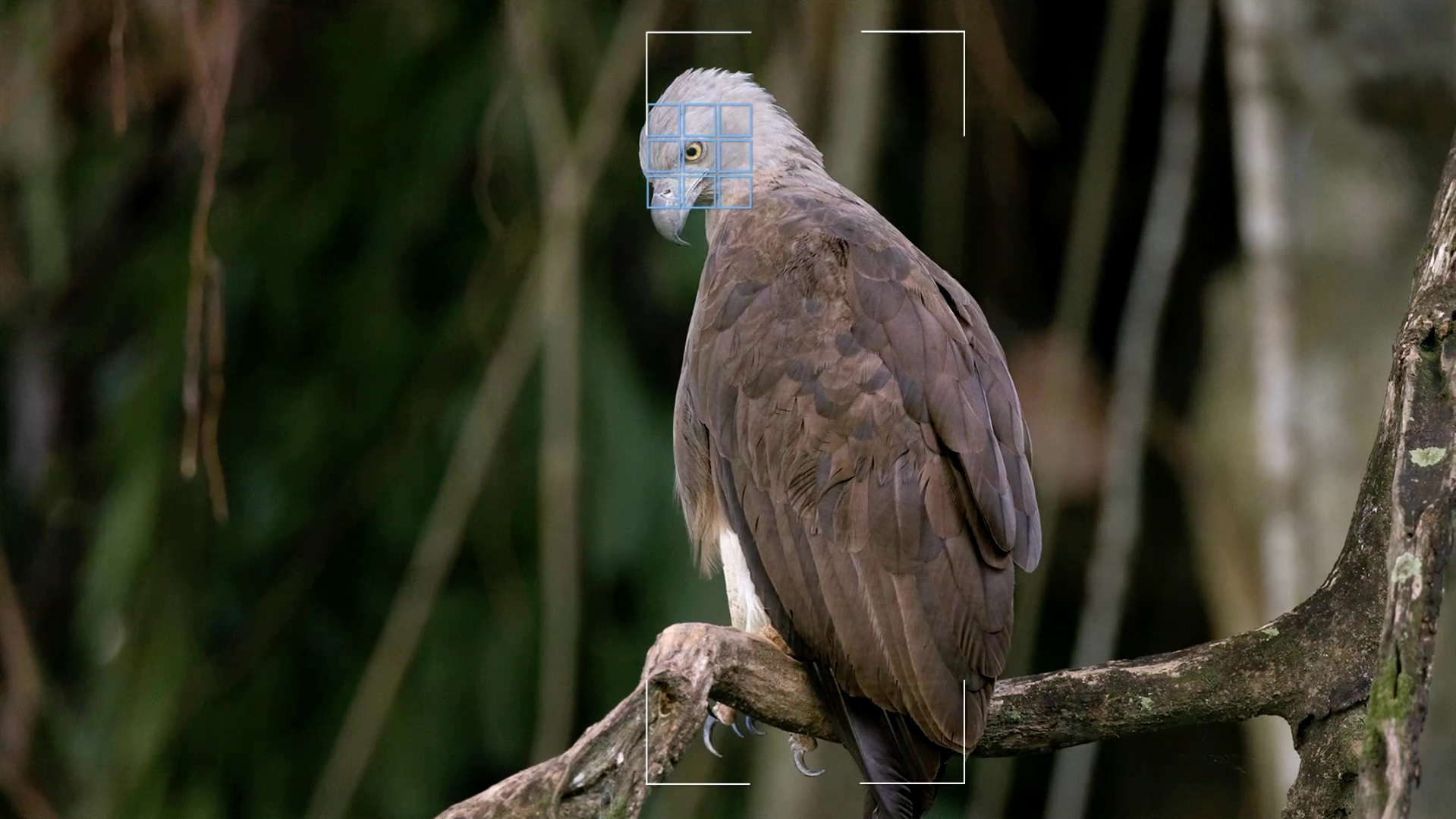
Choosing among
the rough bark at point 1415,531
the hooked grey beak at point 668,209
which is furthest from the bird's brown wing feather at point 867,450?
the rough bark at point 1415,531

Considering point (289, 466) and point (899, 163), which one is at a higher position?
point (899, 163)

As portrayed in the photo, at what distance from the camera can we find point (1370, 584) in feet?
5.74

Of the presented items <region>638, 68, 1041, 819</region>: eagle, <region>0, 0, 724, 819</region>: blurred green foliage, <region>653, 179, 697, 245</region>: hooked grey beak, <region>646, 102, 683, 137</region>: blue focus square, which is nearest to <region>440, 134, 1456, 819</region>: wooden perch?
<region>638, 68, 1041, 819</region>: eagle

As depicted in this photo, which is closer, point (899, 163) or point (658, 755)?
point (658, 755)

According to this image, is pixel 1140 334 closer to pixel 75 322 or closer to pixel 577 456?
pixel 577 456

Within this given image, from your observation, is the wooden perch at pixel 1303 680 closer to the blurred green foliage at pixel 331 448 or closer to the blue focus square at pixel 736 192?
the blue focus square at pixel 736 192

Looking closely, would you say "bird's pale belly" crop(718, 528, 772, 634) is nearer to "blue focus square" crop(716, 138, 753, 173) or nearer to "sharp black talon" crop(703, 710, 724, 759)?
"sharp black talon" crop(703, 710, 724, 759)

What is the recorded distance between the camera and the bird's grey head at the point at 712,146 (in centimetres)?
179

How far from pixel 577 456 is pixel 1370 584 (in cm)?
157

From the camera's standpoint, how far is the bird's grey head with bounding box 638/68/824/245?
1786 millimetres

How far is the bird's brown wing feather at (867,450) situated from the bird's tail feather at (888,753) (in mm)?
40

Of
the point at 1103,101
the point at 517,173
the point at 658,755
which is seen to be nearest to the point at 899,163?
the point at 1103,101

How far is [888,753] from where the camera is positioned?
1.65 metres

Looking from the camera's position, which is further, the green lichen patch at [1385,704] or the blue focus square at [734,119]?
the blue focus square at [734,119]
